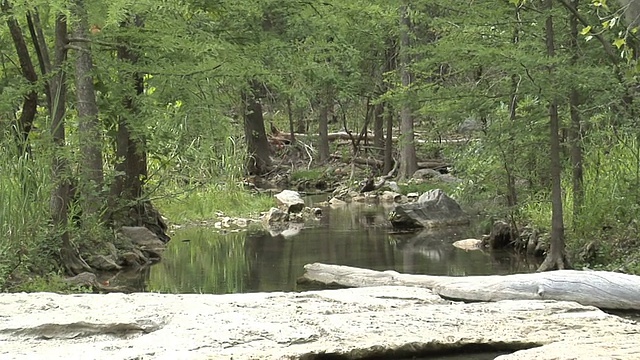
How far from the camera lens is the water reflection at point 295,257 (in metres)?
11.5

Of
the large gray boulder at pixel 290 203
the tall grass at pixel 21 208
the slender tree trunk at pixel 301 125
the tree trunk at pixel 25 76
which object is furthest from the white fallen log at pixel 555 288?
the slender tree trunk at pixel 301 125

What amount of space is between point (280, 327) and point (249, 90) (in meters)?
5.98

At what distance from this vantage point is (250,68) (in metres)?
10.3

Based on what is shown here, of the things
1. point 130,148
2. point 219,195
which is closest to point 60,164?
point 130,148

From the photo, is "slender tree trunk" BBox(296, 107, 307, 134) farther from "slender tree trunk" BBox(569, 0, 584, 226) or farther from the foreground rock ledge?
the foreground rock ledge

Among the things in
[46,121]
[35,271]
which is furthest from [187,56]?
[35,271]

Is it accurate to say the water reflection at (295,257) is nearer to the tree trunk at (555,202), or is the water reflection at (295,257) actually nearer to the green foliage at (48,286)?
the tree trunk at (555,202)

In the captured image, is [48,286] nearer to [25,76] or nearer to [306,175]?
[25,76]

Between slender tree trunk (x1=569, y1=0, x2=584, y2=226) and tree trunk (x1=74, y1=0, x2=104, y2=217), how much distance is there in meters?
5.89

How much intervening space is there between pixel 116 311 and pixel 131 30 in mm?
4237

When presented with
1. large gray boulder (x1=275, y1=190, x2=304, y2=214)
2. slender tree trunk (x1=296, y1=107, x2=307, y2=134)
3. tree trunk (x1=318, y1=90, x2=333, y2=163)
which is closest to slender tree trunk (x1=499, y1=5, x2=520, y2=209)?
large gray boulder (x1=275, y1=190, x2=304, y2=214)

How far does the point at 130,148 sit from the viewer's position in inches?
555

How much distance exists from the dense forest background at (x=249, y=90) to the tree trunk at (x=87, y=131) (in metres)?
0.03

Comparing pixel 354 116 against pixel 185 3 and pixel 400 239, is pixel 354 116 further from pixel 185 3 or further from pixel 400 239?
pixel 185 3
